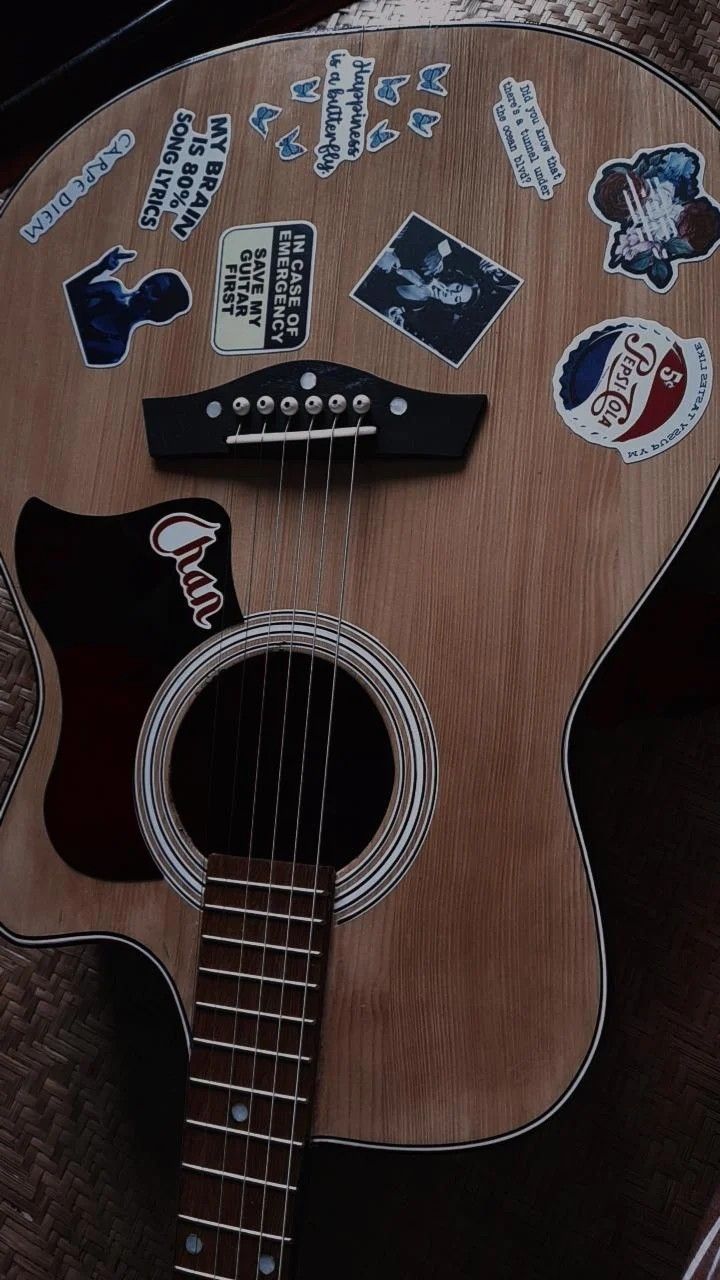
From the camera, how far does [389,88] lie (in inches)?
34.6

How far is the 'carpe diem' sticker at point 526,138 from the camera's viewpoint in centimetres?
83

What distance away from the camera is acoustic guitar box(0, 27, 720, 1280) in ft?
2.49

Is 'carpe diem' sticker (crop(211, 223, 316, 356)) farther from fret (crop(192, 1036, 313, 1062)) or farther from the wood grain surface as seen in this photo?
fret (crop(192, 1036, 313, 1062))

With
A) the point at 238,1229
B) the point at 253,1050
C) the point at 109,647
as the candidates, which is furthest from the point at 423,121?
the point at 238,1229

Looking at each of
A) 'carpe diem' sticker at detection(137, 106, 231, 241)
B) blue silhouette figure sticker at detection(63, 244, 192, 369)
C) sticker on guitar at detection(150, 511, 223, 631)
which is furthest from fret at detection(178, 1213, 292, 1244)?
'carpe diem' sticker at detection(137, 106, 231, 241)

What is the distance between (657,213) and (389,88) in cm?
25

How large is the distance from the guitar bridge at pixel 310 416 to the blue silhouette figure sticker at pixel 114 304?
2.8 inches

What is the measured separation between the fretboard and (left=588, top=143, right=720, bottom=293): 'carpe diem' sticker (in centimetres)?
52

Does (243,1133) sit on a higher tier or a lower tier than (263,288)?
lower

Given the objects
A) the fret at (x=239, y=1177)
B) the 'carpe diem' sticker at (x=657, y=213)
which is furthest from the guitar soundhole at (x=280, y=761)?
the 'carpe diem' sticker at (x=657, y=213)

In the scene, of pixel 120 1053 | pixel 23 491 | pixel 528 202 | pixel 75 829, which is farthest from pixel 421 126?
pixel 120 1053

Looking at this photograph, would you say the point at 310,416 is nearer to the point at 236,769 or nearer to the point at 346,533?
the point at 346,533

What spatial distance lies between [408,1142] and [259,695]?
14.5 inches

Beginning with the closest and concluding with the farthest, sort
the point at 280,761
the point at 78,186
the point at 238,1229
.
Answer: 1. the point at 238,1229
2. the point at 280,761
3. the point at 78,186
